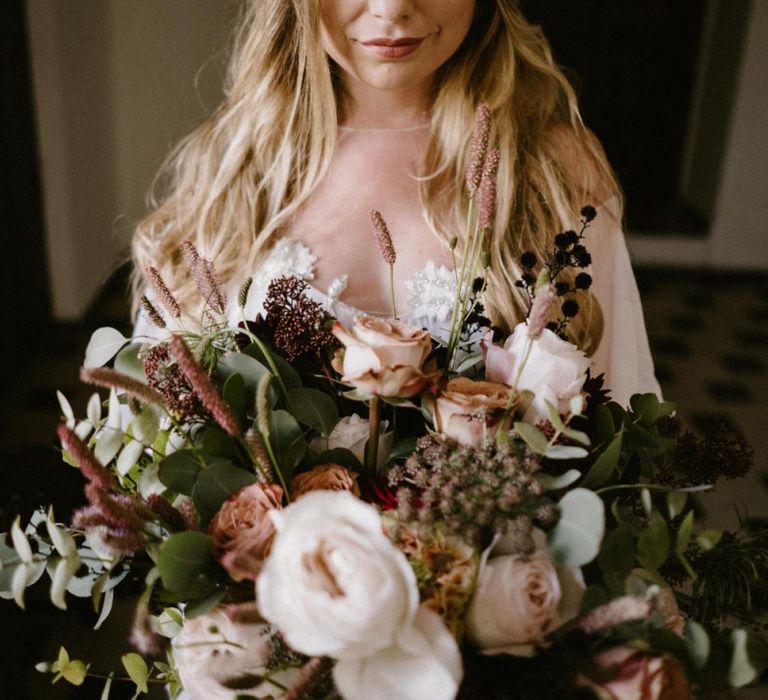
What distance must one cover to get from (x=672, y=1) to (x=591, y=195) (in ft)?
16.0

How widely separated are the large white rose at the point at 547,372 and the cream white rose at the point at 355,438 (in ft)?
0.45

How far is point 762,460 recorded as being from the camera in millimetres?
3498

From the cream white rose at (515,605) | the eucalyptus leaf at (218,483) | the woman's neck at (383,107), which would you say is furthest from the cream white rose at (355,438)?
the woman's neck at (383,107)

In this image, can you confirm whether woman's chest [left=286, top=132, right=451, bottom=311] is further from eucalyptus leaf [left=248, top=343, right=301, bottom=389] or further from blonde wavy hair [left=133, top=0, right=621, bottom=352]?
eucalyptus leaf [left=248, top=343, right=301, bottom=389]

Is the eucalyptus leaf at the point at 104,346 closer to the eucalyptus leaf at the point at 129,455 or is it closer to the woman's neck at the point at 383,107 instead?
the eucalyptus leaf at the point at 129,455

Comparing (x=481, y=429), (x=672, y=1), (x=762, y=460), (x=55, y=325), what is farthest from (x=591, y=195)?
(x=672, y=1)

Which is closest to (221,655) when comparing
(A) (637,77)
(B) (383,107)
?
(B) (383,107)

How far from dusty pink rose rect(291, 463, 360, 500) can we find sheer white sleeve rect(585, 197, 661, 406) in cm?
93

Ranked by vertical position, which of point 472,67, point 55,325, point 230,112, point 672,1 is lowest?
point 55,325

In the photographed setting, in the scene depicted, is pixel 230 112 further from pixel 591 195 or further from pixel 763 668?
pixel 763 668

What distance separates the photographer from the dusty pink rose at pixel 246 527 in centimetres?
61

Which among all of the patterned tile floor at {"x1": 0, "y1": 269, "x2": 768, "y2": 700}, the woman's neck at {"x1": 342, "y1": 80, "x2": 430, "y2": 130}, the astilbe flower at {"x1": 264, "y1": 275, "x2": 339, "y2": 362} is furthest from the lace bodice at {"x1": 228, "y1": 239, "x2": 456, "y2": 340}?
the astilbe flower at {"x1": 264, "y1": 275, "x2": 339, "y2": 362}

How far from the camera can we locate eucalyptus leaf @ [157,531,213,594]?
63 centimetres

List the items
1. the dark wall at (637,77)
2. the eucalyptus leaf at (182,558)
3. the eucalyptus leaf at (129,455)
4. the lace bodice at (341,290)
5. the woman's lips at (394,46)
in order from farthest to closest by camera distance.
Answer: the dark wall at (637,77) < the lace bodice at (341,290) < the woman's lips at (394,46) < the eucalyptus leaf at (129,455) < the eucalyptus leaf at (182,558)
